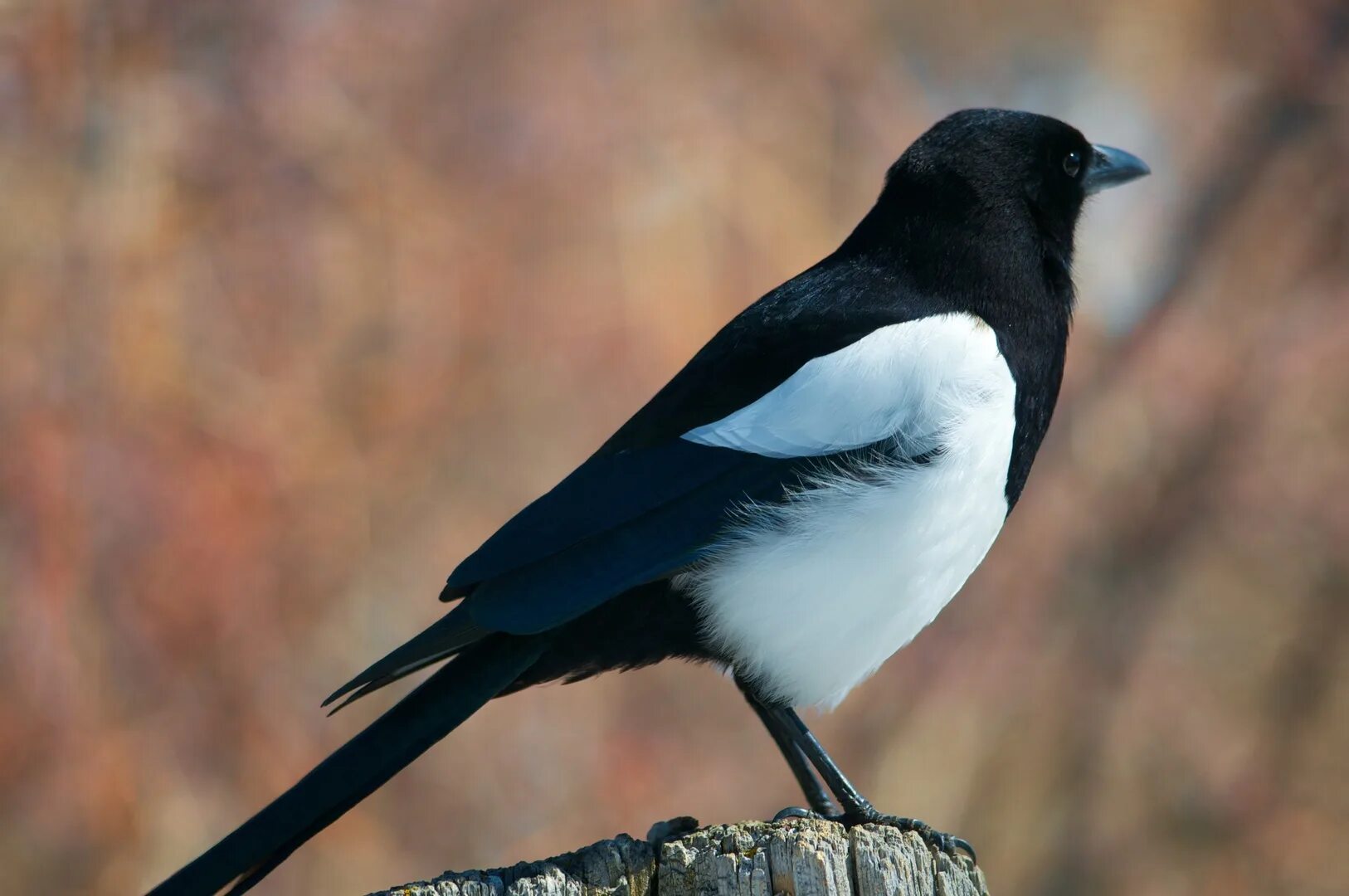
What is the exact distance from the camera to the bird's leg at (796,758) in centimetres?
237

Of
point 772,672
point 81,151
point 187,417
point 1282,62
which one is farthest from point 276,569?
point 1282,62

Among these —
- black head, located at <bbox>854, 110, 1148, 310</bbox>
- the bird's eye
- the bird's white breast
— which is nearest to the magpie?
the bird's white breast

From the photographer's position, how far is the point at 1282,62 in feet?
19.5

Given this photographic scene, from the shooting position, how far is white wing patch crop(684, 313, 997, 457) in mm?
2275

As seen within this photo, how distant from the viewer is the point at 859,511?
2242mm

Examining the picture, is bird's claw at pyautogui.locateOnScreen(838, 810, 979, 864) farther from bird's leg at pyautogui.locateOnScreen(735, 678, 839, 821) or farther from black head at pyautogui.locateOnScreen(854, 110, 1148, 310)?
black head at pyautogui.locateOnScreen(854, 110, 1148, 310)

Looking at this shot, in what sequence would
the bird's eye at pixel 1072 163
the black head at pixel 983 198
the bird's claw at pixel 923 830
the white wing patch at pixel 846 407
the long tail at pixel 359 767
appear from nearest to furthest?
the long tail at pixel 359 767
the bird's claw at pixel 923 830
the white wing patch at pixel 846 407
the black head at pixel 983 198
the bird's eye at pixel 1072 163

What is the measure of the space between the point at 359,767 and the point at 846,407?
92 cm

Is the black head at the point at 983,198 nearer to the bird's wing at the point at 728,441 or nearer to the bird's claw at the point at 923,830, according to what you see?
the bird's wing at the point at 728,441

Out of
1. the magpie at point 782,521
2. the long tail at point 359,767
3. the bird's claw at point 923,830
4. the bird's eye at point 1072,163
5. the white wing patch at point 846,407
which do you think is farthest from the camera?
the bird's eye at point 1072,163

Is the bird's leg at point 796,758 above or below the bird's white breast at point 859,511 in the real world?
below

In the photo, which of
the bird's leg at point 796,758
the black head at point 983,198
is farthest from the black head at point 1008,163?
the bird's leg at point 796,758

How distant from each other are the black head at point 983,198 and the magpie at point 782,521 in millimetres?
120

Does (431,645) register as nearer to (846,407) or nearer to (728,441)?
(728,441)
